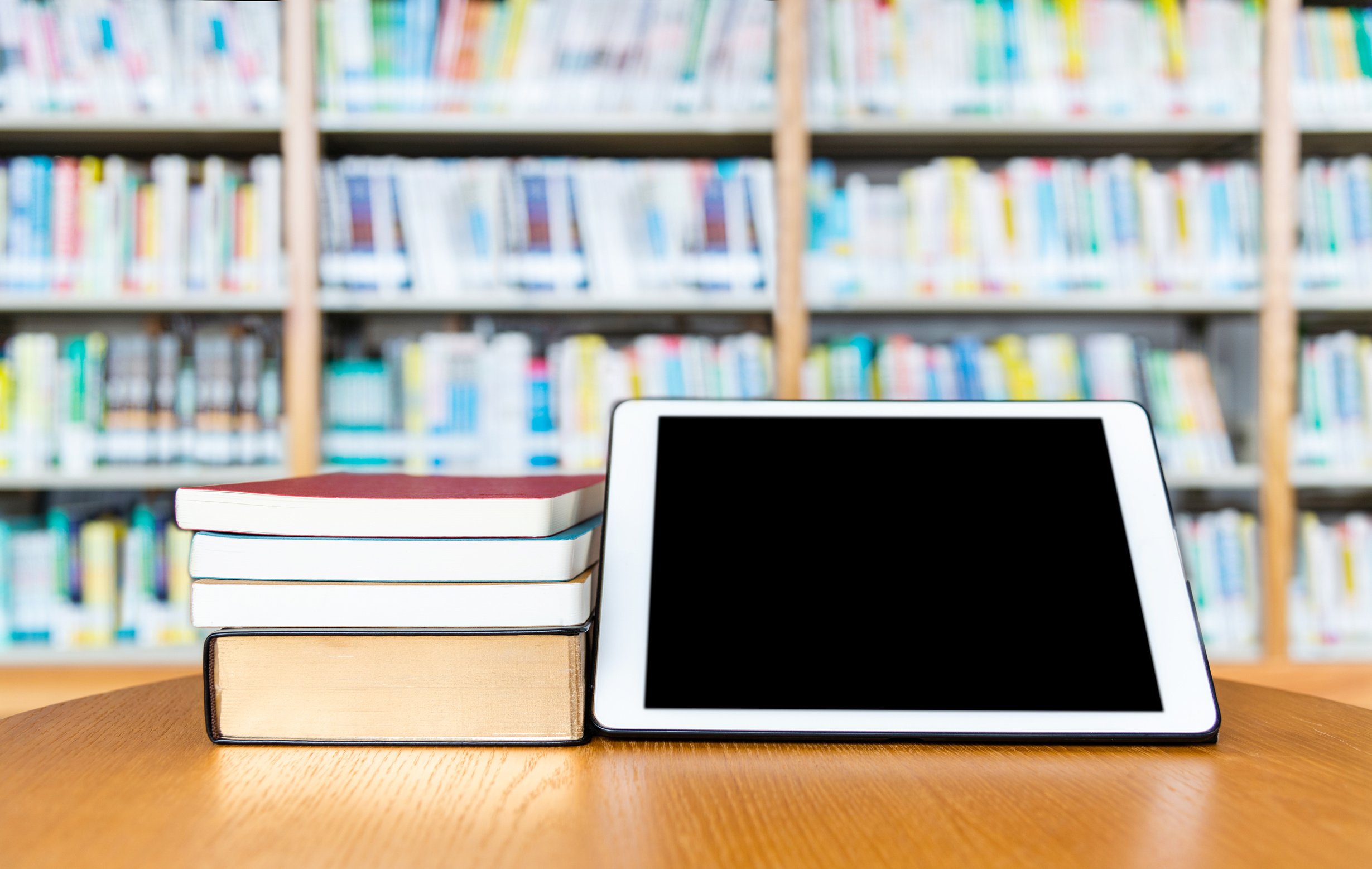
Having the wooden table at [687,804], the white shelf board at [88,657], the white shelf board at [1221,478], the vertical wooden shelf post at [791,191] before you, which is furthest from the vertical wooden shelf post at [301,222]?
the white shelf board at [1221,478]

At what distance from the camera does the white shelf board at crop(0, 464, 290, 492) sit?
1625 mm

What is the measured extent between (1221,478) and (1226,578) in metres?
0.21

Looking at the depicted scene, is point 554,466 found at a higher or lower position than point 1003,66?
lower

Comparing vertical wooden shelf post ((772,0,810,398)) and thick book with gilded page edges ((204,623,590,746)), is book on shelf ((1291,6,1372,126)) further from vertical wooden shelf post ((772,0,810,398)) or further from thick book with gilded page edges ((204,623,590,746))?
thick book with gilded page edges ((204,623,590,746))

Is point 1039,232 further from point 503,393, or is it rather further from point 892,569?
point 892,569

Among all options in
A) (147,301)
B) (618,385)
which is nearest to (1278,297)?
(618,385)

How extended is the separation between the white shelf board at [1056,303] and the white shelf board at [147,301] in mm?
1064

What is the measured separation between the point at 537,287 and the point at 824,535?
129 cm

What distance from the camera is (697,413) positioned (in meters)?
0.55

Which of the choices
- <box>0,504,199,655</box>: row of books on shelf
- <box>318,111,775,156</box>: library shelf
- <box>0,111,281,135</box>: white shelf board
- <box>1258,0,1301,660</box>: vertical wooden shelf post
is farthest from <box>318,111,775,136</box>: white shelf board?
<box>1258,0,1301,660</box>: vertical wooden shelf post

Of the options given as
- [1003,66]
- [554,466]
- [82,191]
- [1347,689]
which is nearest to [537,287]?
[554,466]

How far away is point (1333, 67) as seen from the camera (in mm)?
1697

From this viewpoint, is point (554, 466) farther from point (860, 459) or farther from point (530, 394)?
point (860, 459)

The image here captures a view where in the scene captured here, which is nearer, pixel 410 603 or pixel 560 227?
pixel 410 603
